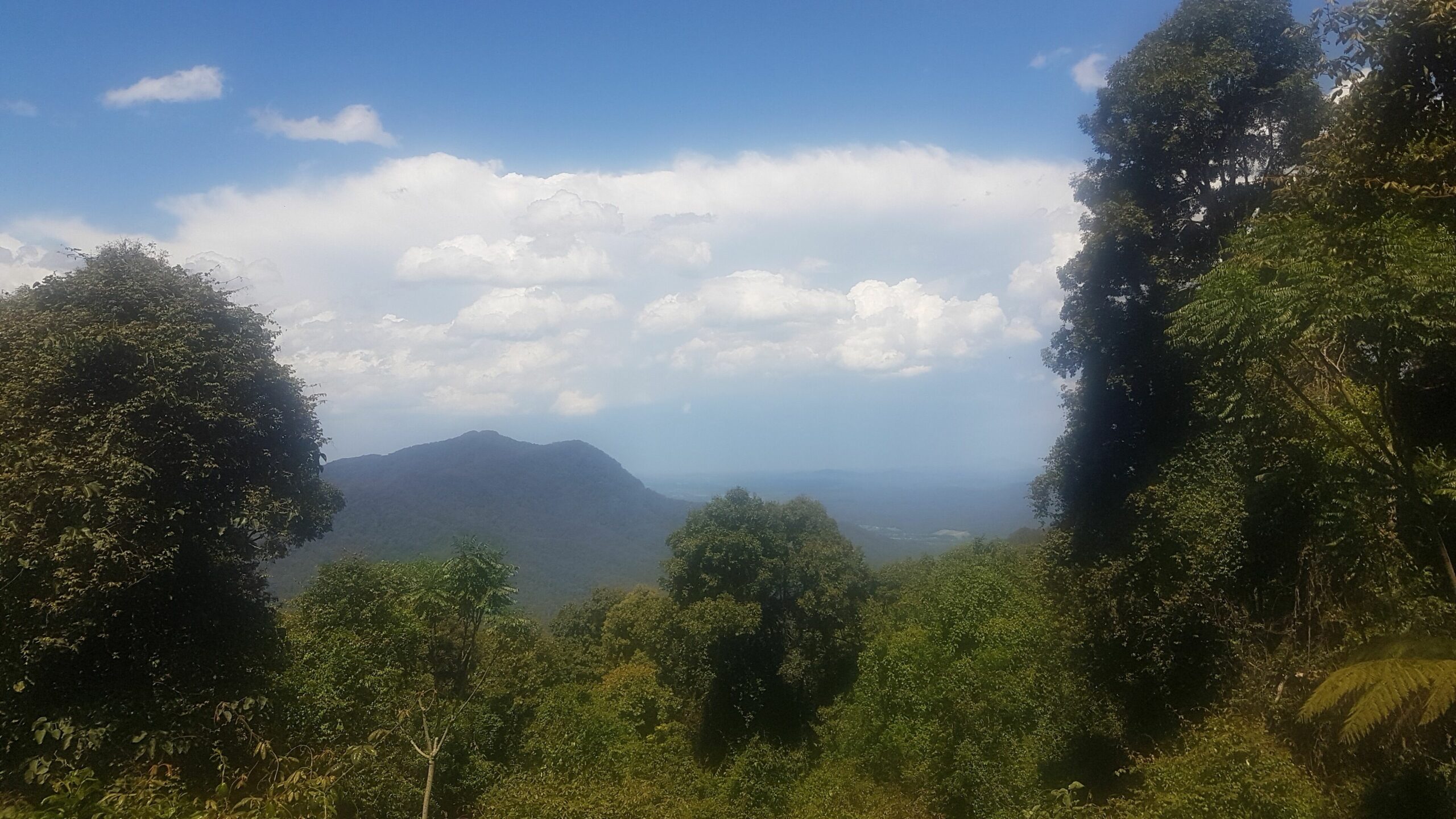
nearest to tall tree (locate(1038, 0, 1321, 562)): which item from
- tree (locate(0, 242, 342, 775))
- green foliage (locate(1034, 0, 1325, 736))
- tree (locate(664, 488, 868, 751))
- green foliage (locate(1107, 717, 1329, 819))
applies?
green foliage (locate(1034, 0, 1325, 736))

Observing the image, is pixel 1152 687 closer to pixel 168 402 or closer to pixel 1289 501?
pixel 1289 501

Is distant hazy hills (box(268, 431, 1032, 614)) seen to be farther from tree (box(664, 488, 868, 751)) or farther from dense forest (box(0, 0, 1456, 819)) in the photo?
dense forest (box(0, 0, 1456, 819))

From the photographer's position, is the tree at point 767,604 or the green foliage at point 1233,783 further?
the tree at point 767,604

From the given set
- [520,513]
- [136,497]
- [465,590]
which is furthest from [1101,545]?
[520,513]

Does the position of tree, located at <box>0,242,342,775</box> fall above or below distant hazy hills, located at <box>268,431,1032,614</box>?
above

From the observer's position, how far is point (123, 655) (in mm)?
9562

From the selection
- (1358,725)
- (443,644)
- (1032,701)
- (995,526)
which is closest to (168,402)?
(1358,725)

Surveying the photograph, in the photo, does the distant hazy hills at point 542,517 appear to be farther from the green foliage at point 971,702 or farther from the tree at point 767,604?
the green foliage at point 971,702

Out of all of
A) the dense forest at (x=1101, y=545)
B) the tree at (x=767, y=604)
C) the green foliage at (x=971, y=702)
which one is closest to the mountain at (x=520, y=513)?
the tree at (x=767, y=604)

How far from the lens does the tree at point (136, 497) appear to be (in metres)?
8.71

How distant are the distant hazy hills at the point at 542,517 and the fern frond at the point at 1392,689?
69.2m

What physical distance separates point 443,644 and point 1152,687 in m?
21.4

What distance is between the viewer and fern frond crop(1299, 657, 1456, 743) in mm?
5793

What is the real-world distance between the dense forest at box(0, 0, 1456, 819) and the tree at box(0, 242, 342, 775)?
47 millimetres
